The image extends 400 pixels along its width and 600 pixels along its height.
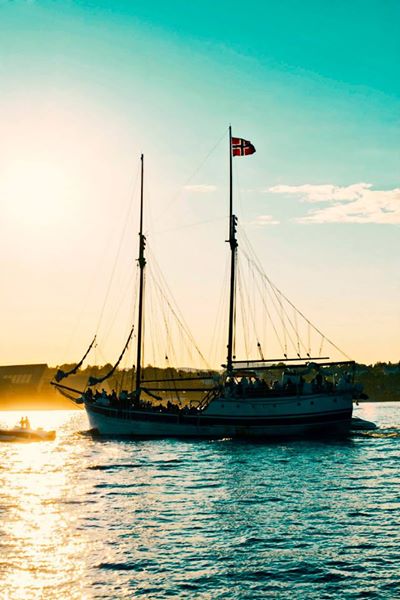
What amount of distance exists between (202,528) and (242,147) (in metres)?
54.5

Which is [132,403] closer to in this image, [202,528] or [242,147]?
[242,147]

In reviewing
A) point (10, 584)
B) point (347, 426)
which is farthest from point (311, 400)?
point (10, 584)

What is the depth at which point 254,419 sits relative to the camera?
75.5m

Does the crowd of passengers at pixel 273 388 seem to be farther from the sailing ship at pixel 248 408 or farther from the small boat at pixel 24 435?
the small boat at pixel 24 435

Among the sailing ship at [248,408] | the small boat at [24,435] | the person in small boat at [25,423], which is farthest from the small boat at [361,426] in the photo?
the person in small boat at [25,423]

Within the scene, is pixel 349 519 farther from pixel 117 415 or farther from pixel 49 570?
pixel 117 415

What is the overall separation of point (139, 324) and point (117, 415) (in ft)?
36.2

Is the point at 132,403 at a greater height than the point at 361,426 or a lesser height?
greater

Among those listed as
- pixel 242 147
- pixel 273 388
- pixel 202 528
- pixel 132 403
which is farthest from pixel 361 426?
pixel 202 528

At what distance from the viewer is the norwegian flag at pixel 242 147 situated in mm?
79250

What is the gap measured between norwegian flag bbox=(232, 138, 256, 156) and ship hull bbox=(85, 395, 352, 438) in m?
26.6

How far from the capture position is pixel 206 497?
40.9 m

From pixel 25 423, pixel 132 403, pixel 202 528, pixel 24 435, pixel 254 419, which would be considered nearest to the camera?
pixel 202 528

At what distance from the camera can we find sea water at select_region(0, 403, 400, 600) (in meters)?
23.4
